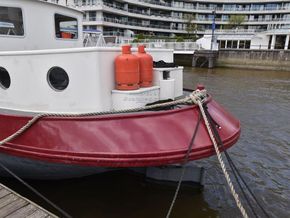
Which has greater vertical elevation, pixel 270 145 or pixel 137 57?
pixel 137 57

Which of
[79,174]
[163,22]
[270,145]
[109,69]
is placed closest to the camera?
[109,69]

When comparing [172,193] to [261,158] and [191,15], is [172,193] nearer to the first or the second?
[261,158]

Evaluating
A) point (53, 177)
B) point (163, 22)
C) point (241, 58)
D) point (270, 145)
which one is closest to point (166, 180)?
point (53, 177)

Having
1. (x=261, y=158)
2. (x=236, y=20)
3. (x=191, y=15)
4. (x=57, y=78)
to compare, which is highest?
(x=191, y=15)

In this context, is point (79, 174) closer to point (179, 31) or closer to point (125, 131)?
point (125, 131)

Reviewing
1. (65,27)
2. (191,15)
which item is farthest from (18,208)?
(191,15)

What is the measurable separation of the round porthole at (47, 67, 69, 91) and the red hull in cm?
61

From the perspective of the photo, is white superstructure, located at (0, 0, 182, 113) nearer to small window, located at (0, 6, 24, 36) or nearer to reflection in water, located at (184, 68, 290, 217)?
small window, located at (0, 6, 24, 36)

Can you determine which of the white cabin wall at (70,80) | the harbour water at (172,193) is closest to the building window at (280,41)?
the harbour water at (172,193)

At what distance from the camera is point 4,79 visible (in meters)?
5.00

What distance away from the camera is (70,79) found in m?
4.39

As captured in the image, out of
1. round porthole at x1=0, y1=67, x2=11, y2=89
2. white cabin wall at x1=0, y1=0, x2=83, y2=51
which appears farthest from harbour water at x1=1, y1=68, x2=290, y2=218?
white cabin wall at x1=0, y1=0, x2=83, y2=51

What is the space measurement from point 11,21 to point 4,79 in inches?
50.4

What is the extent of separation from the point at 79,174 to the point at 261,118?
8529 millimetres
